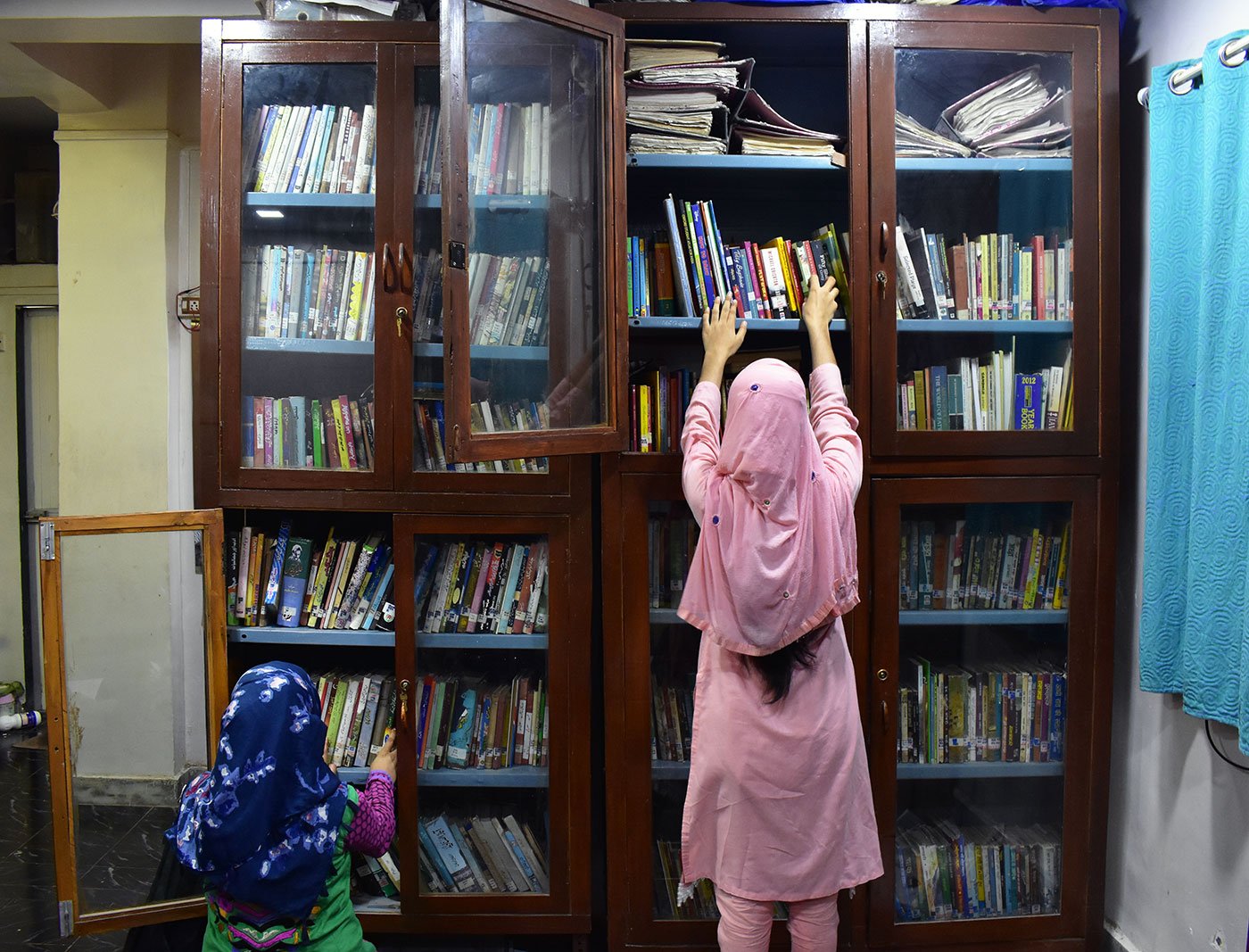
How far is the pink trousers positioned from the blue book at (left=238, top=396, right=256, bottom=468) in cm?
152

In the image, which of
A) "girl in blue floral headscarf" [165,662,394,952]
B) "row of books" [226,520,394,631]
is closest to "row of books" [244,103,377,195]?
"row of books" [226,520,394,631]

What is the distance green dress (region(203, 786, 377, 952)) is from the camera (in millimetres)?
1557

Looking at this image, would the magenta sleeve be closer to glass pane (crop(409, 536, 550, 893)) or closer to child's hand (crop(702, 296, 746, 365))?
glass pane (crop(409, 536, 550, 893))

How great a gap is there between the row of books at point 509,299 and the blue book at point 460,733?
973 mm

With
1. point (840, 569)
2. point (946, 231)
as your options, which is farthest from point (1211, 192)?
point (840, 569)

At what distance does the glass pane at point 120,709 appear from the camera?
205 centimetres

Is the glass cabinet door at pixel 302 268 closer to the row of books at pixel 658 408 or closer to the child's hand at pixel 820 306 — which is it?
the row of books at pixel 658 408

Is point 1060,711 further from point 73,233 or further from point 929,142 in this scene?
point 73,233

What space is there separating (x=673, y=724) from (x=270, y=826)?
1.02 meters

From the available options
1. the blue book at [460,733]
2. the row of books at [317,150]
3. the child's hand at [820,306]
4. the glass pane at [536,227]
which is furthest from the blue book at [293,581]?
the child's hand at [820,306]

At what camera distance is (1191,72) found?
5.86 feet

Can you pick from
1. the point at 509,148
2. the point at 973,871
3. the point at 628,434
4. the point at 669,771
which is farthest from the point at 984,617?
the point at 509,148

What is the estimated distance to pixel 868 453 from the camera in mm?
2025

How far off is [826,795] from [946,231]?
1.40m
